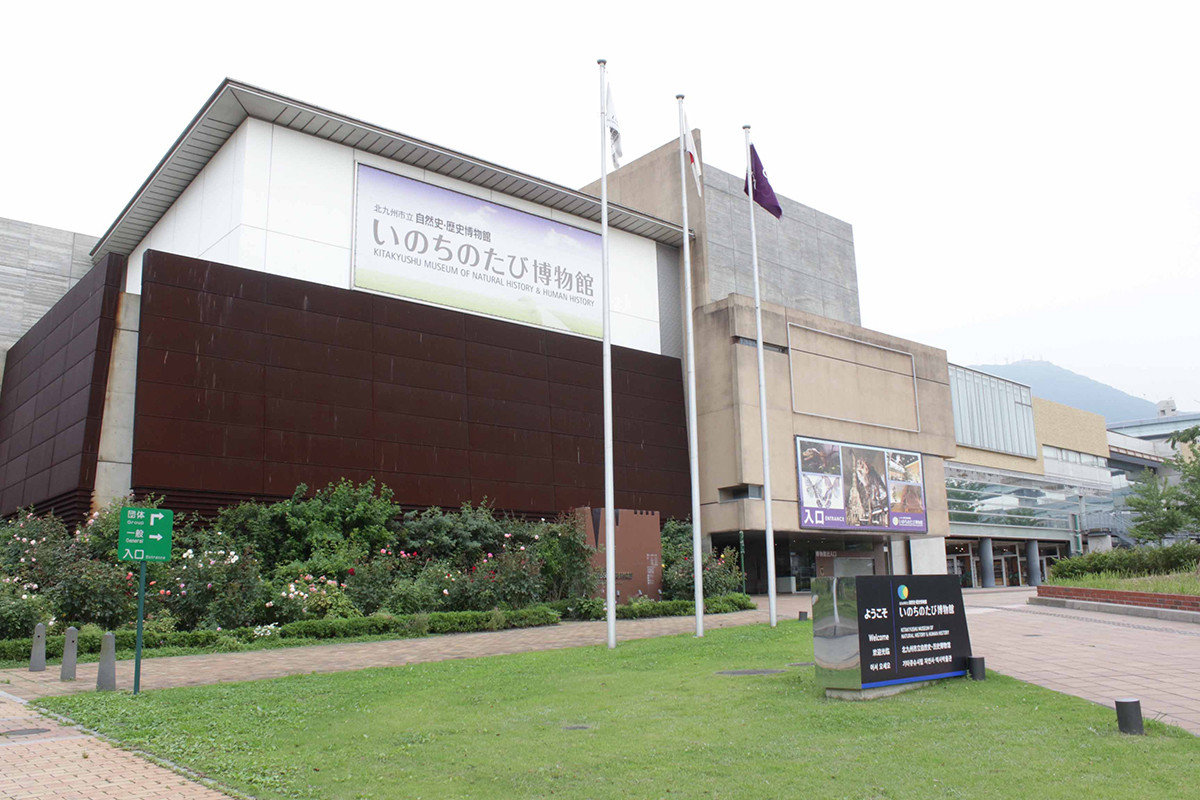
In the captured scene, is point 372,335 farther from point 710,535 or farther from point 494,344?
point 710,535

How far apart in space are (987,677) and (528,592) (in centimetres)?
1540

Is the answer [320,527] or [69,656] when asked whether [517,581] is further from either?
[69,656]

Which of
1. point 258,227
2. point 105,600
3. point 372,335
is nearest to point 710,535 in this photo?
point 372,335

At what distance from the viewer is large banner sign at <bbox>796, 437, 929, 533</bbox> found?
3891cm

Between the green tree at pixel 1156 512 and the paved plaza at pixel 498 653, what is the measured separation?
30.4 m

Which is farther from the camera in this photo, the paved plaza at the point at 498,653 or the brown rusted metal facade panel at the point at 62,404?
the brown rusted metal facade panel at the point at 62,404

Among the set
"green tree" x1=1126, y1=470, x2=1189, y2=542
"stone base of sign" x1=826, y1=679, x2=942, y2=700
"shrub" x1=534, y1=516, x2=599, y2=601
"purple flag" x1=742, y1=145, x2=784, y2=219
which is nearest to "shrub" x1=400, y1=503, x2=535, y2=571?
"shrub" x1=534, y1=516, x2=599, y2=601

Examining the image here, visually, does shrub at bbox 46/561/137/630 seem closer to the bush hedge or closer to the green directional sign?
the green directional sign

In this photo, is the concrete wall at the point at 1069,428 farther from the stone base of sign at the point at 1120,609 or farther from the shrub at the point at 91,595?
the shrub at the point at 91,595

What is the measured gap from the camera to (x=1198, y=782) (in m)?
7.16

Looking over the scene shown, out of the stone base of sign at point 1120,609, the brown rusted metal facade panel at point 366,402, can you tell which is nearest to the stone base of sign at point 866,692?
the stone base of sign at point 1120,609

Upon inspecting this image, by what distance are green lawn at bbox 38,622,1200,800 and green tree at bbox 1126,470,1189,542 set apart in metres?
45.1

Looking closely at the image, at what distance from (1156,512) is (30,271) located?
55.6 m

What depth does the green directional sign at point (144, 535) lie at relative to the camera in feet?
44.5
